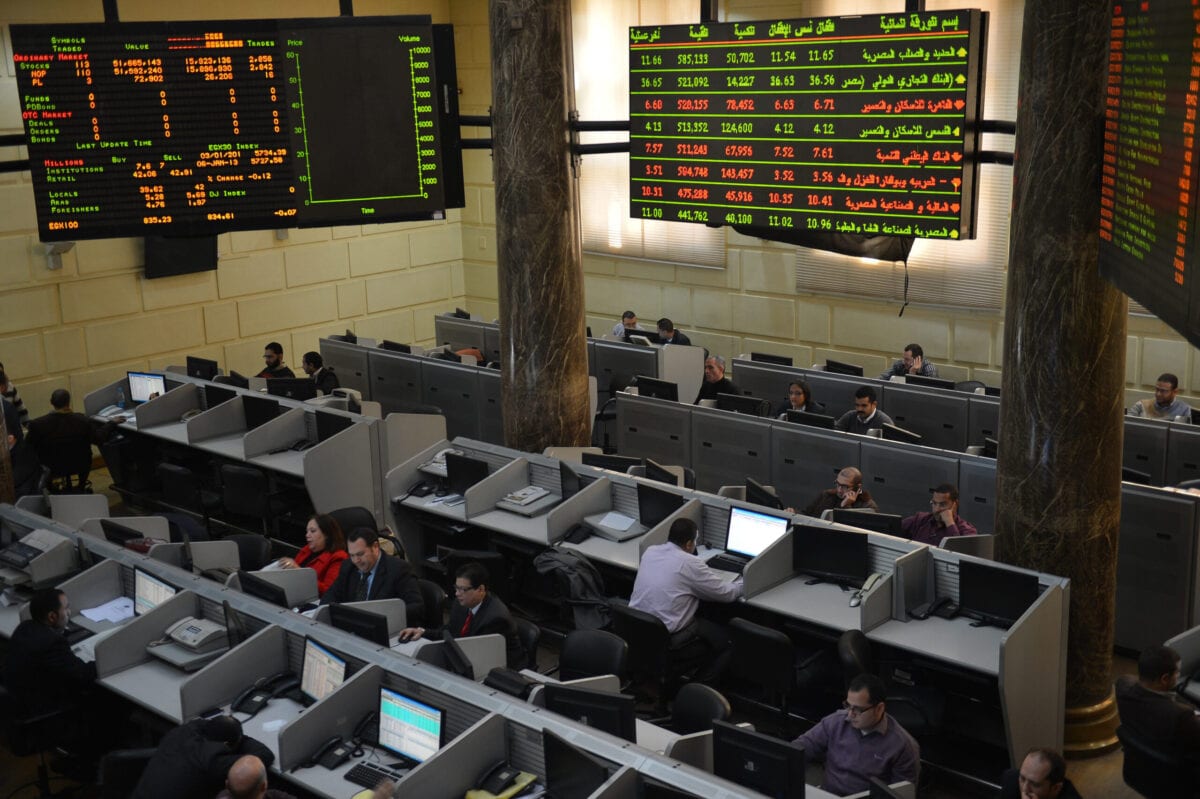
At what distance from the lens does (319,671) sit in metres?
6.08

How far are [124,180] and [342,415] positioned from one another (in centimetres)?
248

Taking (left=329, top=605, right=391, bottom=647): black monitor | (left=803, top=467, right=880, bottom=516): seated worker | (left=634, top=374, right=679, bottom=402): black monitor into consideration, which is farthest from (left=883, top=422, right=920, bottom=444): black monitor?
(left=329, top=605, right=391, bottom=647): black monitor

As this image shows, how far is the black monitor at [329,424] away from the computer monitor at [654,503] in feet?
9.46

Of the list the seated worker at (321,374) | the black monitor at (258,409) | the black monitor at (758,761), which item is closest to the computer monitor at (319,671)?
the black monitor at (758,761)

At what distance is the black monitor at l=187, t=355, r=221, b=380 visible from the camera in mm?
12266

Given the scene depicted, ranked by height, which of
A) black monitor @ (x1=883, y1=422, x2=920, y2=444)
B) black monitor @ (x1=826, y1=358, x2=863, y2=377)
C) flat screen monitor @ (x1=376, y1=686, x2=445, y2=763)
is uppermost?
black monitor @ (x1=826, y1=358, x2=863, y2=377)

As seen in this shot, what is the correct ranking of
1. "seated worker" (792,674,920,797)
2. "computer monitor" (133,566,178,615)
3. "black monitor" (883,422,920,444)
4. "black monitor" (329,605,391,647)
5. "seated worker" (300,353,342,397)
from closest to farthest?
"seated worker" (792,674,920,797)
"black monitor" (329,605,391,647)
"computer monitor" (133,566,178,615)
"black monitor" (883,422,920,444)
"seated worker" (300,353,342,397)

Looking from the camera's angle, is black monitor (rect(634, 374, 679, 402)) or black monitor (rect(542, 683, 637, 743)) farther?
black monitor (rect(634, 374, 679, 402))

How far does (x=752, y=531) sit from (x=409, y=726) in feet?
A: 9.29

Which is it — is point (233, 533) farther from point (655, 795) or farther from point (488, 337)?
point (655, 795)

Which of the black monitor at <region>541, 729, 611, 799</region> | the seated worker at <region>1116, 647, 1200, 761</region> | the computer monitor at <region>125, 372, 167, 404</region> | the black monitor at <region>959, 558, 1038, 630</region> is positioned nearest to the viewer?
the black monitor at <region>541, 729, 611, 799</region>

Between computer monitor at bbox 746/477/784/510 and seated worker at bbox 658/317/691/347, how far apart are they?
4627 mm

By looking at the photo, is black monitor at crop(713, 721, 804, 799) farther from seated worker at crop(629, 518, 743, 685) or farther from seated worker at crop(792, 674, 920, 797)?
seated worker at crop(629, 518, 743, 685)

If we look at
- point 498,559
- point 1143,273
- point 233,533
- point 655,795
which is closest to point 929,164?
point 1143,273
